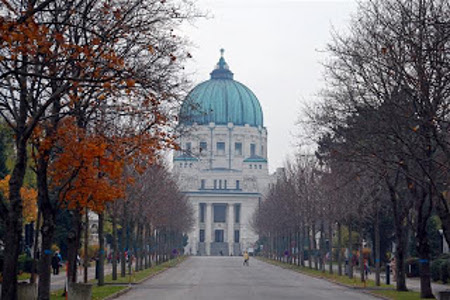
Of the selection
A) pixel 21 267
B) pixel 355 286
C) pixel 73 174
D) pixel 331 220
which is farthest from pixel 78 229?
pixel 331 220

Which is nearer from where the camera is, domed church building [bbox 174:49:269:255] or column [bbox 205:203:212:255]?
domed church building [bbox 174:49:269:255]

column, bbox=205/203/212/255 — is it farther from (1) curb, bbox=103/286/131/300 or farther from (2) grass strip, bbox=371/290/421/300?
(2) grass strip, bbox=371/290/421/300

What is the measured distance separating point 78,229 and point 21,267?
21.2m

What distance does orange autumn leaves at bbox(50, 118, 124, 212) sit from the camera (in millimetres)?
23953

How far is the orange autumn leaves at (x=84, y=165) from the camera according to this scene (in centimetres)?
2395

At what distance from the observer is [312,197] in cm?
6988

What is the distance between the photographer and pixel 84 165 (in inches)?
1021

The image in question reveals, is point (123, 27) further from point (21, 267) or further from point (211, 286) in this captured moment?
point (21, 267)

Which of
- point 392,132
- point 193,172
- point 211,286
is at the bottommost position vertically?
point 211,286

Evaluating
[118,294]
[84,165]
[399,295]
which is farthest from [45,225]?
[399,295]

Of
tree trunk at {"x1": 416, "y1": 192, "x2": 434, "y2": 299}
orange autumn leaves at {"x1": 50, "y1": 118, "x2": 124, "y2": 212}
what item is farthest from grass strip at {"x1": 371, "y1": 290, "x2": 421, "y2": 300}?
orange autumn leaves at {"x1": 50, "y1": 118, "x2": 124, "y2": 212}

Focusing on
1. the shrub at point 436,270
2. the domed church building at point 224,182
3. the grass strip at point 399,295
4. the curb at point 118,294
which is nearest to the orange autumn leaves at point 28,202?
the curb at point 118,294

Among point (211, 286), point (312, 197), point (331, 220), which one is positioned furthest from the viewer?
point (312, 197)

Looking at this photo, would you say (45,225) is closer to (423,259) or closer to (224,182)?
(423,259)
